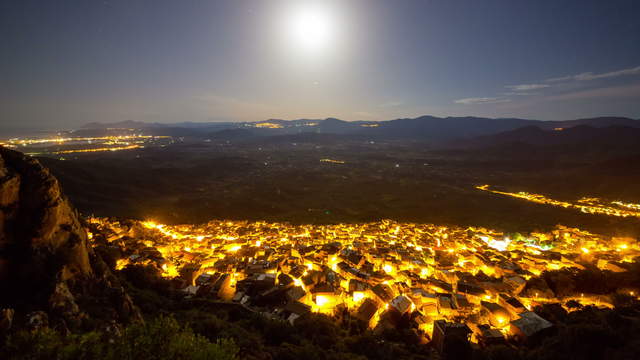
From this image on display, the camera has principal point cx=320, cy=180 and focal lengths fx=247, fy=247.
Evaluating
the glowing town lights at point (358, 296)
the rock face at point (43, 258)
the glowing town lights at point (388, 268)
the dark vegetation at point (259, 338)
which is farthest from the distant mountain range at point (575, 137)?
the rock face at point (43, 258)

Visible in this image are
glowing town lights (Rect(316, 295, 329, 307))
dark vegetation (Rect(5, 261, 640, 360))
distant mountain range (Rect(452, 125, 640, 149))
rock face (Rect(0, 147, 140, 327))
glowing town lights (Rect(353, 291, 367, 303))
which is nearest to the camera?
dark vegetation (Rect(5, 261, 640, 360))

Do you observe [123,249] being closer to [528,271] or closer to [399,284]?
[399,284]

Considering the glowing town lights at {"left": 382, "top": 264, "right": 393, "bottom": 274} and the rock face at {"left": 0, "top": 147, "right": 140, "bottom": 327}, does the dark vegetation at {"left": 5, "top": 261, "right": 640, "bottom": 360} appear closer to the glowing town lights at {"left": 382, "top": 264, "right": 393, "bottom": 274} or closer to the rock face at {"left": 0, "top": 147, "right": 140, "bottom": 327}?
the rock face at {"left": 0, "top": 147, "right": 140, "bottom": 327}

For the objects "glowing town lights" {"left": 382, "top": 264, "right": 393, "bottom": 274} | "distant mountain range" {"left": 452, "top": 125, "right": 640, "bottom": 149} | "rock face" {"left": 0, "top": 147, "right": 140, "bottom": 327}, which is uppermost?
"distant mountain range" {"left": 452, "top": 125, "right": 640, "bottom": 149}

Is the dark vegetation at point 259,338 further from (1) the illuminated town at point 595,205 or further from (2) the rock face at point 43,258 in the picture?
(1) the illuminated town at point 595,205

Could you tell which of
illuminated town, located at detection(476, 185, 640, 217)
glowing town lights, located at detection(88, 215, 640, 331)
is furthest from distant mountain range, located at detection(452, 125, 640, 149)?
glowing town lights, located at detection(88, 215, 640, 331)

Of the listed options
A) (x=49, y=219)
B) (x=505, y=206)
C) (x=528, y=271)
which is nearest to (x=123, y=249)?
(x=49, y=219)
